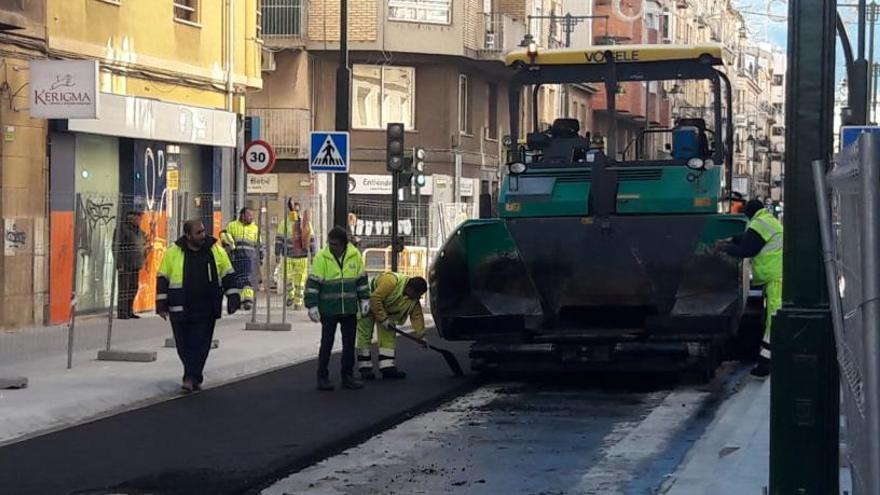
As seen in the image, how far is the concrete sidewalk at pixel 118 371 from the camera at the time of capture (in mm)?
11828

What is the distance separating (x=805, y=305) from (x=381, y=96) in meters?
32.4

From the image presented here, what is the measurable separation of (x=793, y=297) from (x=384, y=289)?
27.3 feet

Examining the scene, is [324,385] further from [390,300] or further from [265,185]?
[265,185]

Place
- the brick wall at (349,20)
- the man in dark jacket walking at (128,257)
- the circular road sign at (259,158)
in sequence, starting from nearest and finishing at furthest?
1. the man in dark jacket walking at (128,257)
2. the circular road sign at (259,158)
3. the brick wall at (349,20)

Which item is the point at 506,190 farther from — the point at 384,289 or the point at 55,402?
the point at 55,402

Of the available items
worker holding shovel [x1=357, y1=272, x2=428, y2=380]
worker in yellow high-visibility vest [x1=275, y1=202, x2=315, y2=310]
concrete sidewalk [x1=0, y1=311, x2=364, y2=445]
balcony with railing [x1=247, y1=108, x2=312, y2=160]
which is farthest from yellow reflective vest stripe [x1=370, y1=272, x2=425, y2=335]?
balcony with railing [x1=247, y1=108, x2=312, y2=160]

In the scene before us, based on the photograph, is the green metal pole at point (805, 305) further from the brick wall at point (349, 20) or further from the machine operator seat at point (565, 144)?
the brick wall at point (349, 20)

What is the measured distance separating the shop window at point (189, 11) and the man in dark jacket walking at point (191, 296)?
11.5 metres

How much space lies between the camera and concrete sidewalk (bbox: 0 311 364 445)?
466 inches

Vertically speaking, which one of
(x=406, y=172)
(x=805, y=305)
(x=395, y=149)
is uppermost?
(x=395, y=149)

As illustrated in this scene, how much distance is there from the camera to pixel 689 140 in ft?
48.2

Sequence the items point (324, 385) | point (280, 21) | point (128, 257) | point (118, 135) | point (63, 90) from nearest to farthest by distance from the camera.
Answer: point (324, 385)
point (128, 257)
point (63, 90)
point (118, 135)
point (280, 21)

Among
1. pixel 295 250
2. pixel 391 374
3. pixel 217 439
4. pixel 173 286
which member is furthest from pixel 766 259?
pixel 295 250

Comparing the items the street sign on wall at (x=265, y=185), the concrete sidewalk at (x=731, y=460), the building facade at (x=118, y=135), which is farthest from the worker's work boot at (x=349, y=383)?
the street sign on wall at (x=265, y=185)
